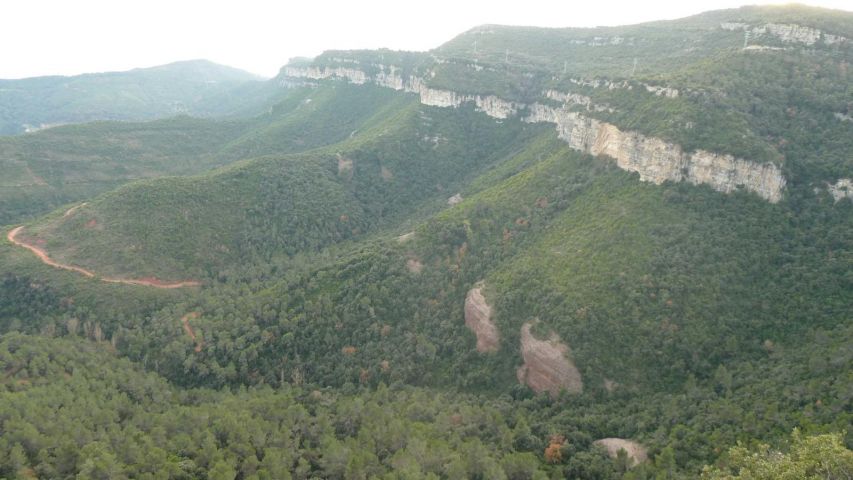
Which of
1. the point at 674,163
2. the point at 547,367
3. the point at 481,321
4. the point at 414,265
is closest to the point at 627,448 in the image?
the point at 547,367

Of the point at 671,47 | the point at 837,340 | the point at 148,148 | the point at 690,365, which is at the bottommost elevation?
the point at 690,365

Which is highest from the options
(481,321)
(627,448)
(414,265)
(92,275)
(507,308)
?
(414,265)

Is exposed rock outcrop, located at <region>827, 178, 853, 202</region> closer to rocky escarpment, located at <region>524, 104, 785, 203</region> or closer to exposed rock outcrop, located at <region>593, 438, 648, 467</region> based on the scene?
rocky escarpment, located at <region>524, 104, 785, 203</region>

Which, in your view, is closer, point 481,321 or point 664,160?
point 481,321

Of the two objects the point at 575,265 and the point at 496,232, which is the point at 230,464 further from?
the point at 496,232

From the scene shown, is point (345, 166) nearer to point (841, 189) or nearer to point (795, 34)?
point (795, 34)

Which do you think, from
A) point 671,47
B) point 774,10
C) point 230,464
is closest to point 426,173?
point 671,47
